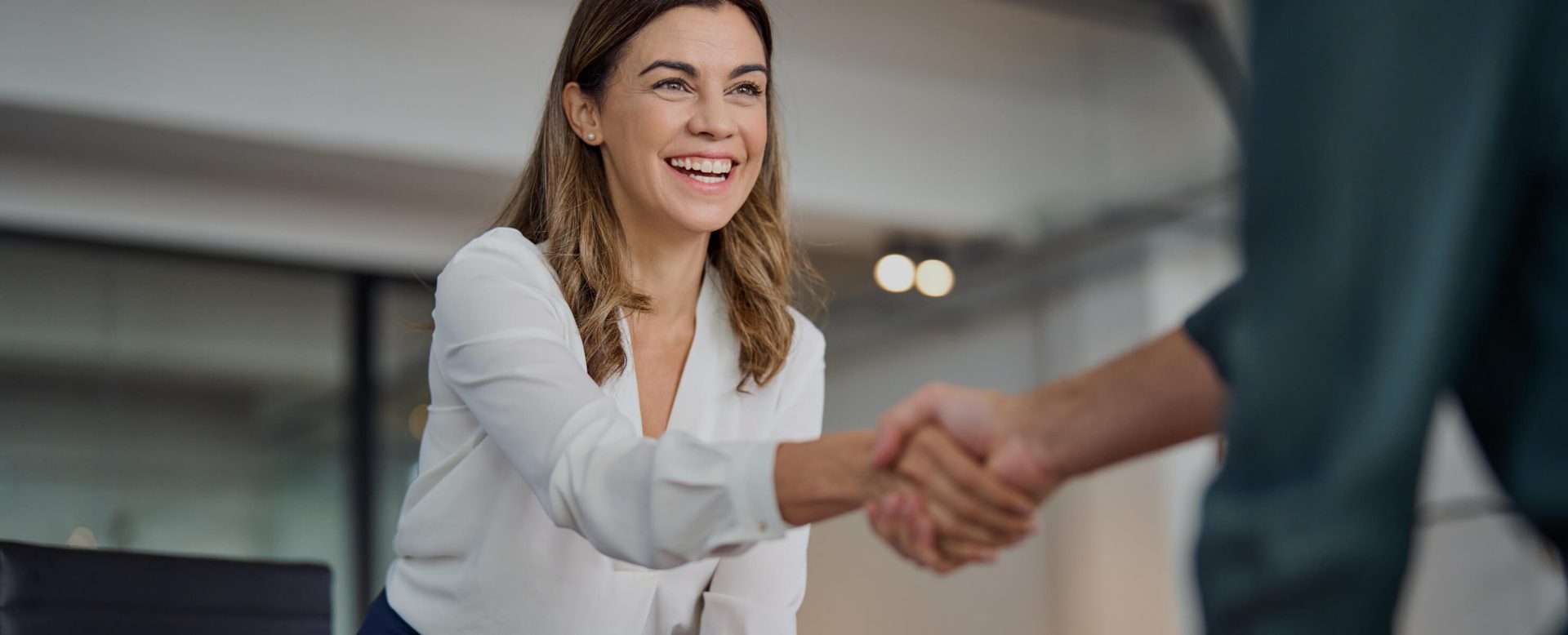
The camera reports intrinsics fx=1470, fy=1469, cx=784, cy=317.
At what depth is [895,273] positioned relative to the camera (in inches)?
231

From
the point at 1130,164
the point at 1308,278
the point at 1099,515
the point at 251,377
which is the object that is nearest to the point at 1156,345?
the point at 1308,278

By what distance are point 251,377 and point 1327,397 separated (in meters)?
5.42

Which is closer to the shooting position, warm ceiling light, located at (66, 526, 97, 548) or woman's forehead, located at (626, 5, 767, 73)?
woman's forehead, located at (626, 5, 767, 73)

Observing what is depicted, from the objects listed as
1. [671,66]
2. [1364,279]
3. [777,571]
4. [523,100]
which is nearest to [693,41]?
[671,66]

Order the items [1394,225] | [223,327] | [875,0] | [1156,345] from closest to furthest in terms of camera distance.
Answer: [1394,225] → [1156,345] → [875,0] → [223,327]

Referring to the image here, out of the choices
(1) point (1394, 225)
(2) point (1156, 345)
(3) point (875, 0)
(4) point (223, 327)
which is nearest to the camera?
(1) point (1394, 225)

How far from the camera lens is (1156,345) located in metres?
0.95

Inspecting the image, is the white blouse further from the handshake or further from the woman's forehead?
the woman's forehead

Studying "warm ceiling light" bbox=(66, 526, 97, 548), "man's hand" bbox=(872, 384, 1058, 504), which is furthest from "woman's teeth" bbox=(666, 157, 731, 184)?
"warm ceiling light" bbox=(66, 526, 97, 548)

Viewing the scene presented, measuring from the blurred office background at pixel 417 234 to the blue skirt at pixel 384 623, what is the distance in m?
3.15

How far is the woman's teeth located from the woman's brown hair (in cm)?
12

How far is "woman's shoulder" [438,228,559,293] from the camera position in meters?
1.63

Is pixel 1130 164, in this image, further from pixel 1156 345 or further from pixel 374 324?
pixel 1156 345

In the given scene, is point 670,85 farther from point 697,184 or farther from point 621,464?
point 621,464
